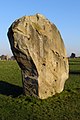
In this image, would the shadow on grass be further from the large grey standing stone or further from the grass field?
the large grey standing stone

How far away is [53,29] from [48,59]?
6.97ft

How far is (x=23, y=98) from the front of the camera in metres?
20.7

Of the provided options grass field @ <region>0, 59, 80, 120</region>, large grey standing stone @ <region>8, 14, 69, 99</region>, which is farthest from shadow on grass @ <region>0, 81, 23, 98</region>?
large grey standing stone @ <region>8, 14, 69, 99</region>

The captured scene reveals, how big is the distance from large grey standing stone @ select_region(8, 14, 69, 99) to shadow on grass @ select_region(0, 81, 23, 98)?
1.85 meters

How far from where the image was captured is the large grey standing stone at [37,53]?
798 inches

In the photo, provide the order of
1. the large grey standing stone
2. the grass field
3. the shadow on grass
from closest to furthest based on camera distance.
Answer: the grass field < the large grey standing stone < the shadow on grass

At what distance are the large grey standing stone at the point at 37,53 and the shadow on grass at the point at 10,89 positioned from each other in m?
1.85

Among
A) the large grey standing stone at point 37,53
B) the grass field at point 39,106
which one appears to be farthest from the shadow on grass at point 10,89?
the large grey standing stone at point 37,53

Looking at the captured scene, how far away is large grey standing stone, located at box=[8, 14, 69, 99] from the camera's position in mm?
20266

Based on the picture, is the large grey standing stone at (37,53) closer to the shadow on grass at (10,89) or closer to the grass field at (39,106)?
the grass field at (39,106)

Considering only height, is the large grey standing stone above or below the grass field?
above

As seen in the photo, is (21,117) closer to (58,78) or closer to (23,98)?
(23,98)

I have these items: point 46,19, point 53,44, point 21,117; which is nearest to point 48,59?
point 53,44

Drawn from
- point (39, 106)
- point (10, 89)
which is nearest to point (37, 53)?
point (39, 106)
